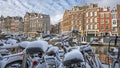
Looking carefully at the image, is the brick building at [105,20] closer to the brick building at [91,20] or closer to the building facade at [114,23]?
the brick building at [91,20]

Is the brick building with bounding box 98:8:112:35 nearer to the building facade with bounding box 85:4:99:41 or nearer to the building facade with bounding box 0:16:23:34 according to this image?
the building facade with bounding box 85:4:99:41

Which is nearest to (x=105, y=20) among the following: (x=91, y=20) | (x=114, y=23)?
(x=114, y=23)

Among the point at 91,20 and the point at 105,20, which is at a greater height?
the point at 91,20

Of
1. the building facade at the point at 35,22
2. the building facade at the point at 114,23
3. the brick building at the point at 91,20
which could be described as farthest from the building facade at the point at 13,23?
the building facade at the point at 114,23

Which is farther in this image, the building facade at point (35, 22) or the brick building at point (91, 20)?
the building facade at point (35, 22)

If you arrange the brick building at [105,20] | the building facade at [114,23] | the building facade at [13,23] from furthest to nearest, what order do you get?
1. the building facade at [13,23]
2. the brick building at [105,20]
3. the building facade at [114,23]

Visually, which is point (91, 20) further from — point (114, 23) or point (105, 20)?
point (114, 23)

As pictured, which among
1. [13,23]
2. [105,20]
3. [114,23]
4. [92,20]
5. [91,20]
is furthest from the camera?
[13,23]

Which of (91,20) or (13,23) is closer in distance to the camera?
(91,20)

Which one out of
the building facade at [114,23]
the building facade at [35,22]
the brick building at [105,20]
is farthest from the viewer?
the building facade at [35,22]

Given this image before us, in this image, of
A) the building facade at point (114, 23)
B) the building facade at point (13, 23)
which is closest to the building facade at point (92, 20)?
the building facade at point (114, 23)

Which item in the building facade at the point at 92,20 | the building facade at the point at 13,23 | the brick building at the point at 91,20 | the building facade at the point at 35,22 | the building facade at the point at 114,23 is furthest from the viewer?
the building facade at the point at 13,23

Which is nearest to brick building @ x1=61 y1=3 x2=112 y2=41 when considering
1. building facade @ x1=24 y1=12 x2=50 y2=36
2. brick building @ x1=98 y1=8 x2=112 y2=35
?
brick building @ x1=98 y1=8 x2=112 y2=35

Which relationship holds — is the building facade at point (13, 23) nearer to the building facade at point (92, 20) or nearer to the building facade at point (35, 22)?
the building facade at point (35, 22)
